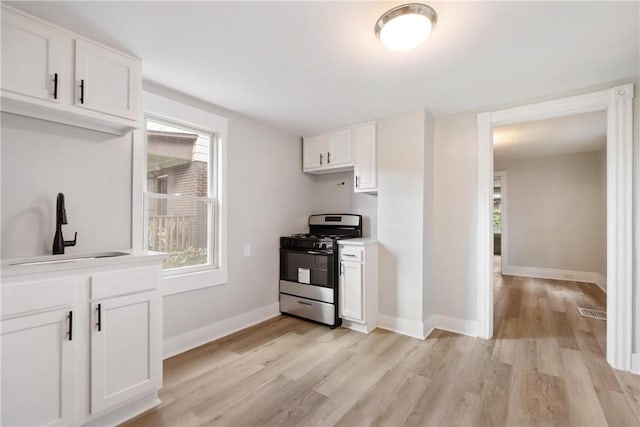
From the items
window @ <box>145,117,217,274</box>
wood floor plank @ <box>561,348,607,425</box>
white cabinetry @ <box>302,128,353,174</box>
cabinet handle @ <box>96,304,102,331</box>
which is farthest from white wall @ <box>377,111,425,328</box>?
cabinet handle @ <box>96,304,102,331</box>

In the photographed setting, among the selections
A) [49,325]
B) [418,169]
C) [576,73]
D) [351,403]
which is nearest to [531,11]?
[576,73]

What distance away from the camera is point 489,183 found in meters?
2.81

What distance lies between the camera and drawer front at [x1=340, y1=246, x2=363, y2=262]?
302 cm

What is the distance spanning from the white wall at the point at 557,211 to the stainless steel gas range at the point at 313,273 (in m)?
4.20

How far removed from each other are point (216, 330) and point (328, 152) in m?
2.37

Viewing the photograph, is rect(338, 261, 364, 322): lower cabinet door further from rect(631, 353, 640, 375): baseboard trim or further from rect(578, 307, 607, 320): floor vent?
rect(578, 307, 607, 320): floor vent

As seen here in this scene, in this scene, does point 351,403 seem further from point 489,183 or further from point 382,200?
point 489,183

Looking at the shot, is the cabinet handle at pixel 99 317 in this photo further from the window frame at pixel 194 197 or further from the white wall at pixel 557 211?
the white wall at pixel 557 211

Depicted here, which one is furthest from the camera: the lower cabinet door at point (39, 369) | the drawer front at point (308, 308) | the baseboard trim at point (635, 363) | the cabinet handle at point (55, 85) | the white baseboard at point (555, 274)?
the white baseboard at point (555, 274)

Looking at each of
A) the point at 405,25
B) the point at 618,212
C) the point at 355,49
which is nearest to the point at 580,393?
the point at 618,212

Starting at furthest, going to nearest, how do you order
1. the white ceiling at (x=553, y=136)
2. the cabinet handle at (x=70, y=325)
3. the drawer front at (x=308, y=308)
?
the white ceiling at (x=553, y=136) → the drawer front at (x=308, y=308) → the cabinet handle at (x=70, y=325)

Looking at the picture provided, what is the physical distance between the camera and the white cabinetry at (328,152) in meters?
3.50

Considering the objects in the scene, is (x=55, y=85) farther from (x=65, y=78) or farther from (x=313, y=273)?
(x=313, y=273)

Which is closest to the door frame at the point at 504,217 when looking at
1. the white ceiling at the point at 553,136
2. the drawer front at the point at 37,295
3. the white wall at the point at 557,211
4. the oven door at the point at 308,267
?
the white wall at the point at 557,211
